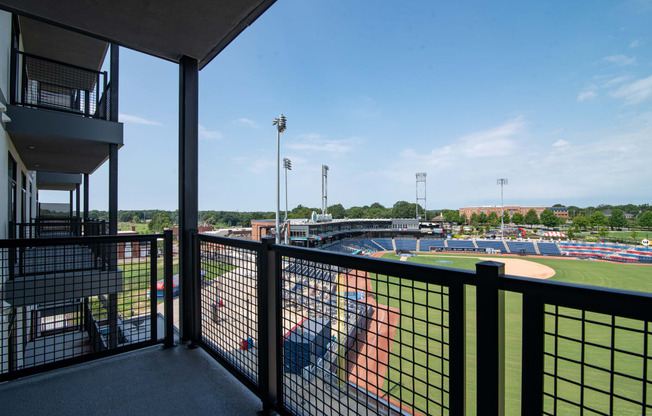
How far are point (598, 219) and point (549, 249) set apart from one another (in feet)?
47.9

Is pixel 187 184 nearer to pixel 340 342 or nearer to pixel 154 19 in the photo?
pixel 154 19

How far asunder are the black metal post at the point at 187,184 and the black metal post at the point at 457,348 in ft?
6.43

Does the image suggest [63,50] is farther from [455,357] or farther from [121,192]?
[455,357]

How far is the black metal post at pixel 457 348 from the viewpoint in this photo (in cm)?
77

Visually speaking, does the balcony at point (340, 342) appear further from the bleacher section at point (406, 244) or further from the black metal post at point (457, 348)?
the bleacher section at point (406, 244)

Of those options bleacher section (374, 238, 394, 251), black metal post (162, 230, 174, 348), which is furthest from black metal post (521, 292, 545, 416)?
bleacher section (374, 238, 394, 251)

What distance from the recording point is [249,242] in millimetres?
1622

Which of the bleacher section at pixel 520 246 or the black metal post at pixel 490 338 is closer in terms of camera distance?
the black metal post at pixel 490 338

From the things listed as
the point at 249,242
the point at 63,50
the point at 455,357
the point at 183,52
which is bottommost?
the point at 455,357

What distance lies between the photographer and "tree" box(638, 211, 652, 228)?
35.8 m

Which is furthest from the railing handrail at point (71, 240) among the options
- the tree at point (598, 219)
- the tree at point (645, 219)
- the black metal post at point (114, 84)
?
the tree at point (598, 219)

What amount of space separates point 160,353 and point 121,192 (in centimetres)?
444

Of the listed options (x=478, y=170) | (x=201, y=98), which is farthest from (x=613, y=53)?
(x=201, y=98)

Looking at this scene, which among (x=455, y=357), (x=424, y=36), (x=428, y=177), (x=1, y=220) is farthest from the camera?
(x=428, y=177)
